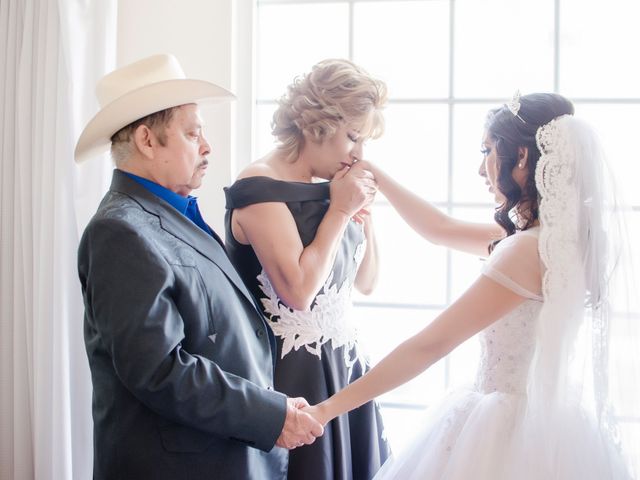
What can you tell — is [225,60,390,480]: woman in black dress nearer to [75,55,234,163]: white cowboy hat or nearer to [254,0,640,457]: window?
[75,55,234,163]: white cowboy hat

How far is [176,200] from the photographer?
62.8 inches

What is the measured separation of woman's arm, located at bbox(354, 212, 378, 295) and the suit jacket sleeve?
78 centimetres

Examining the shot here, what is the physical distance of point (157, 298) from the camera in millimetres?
1384

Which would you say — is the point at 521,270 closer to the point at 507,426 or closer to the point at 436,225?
the point at 507,426

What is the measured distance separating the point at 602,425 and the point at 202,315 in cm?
90

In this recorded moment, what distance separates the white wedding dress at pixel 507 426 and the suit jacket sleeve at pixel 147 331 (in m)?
0.48

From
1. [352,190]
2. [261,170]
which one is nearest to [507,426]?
[352,190]

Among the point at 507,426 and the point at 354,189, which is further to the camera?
the point at 354,189

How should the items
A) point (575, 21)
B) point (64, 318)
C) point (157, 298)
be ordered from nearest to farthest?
point (157, 298) < point (64, 318) < point (575, 21)

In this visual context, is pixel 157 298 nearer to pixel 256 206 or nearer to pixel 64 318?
pixel 256 206

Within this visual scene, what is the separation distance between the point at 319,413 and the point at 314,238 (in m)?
0.46

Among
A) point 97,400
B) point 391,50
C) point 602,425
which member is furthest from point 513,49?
point 97,400

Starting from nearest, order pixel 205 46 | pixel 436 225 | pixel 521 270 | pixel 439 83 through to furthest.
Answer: pixel 521 270
pixel 436 225
pixel 205 46
pixel 439 83

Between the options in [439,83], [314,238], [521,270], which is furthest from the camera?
[439,83]
